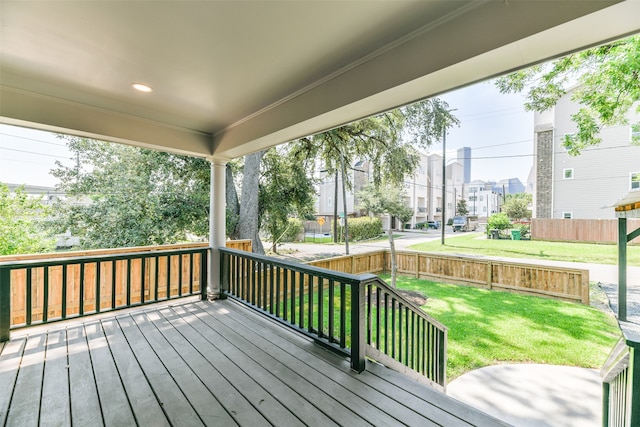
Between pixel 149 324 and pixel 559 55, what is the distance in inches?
177

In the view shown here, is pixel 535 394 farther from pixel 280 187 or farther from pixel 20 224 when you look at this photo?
pixel 20 224

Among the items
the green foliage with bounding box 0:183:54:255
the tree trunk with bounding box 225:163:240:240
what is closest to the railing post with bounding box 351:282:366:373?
the tree trunk with bounding box 225:163:240:240

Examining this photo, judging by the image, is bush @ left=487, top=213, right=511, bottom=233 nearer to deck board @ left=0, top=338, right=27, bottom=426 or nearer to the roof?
the roof

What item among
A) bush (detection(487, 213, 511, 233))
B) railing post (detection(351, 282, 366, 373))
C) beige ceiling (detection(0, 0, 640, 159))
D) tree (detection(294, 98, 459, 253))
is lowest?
railing post (detection(351, 282, 366, 373))

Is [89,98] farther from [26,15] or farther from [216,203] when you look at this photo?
[216,203]

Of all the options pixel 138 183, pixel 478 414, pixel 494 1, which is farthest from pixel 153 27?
pixel 138 183

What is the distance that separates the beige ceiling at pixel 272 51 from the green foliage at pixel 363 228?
1359 cm

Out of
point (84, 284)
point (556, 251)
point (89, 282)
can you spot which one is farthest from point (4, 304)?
point (556, 251)

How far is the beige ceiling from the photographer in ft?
5.05

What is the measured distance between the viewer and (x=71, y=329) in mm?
3094

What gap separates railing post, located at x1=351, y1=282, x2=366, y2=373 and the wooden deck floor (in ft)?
0.36

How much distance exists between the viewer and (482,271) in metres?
7.79

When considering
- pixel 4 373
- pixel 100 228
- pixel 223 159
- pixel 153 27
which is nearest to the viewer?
pixel 153 27

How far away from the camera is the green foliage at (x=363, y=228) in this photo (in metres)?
16.4
